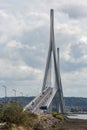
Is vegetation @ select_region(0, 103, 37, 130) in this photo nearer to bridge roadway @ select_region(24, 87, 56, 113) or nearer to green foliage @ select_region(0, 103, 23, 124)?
green foliage @ select_region(0, 103, 23, 124)

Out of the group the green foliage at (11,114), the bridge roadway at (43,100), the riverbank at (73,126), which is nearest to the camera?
the green foliage at (11,114)

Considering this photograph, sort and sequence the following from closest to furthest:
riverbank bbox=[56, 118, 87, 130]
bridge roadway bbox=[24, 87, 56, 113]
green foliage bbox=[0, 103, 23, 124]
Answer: green foliage bbox=[0, 103, 23, 124]
riverbank bbox=[56, 118, 87, 130]
bridge roadway bbox=[24, 87, 56, 113]

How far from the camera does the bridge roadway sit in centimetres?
13119

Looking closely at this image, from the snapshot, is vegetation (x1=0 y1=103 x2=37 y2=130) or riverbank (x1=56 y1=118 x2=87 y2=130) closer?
vegetation (x1=0 y1=103 x2=37 y2=130)

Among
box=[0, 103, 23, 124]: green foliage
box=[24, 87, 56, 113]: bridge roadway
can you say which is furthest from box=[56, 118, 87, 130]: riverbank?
box=[24, 87, 56, 113]: bridge roadway

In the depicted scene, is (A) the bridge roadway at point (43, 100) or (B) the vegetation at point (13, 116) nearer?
(B) the vegetation at point (13, 116)

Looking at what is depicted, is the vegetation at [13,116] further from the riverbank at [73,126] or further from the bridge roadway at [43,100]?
the bridge roadway at [43,100]

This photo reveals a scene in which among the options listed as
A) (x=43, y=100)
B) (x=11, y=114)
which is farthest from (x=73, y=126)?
(x=43, y=100)

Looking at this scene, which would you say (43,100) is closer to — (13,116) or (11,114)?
(11,114)

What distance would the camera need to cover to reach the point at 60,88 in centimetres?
14212

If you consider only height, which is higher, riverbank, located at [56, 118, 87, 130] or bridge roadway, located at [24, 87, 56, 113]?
bridge roadway, located at [24, 87, 56, 113]

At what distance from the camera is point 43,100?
14000 cm

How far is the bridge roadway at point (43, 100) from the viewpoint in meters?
131

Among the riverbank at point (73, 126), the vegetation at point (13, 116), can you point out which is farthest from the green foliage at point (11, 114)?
the riverbank at point (73, 126)
